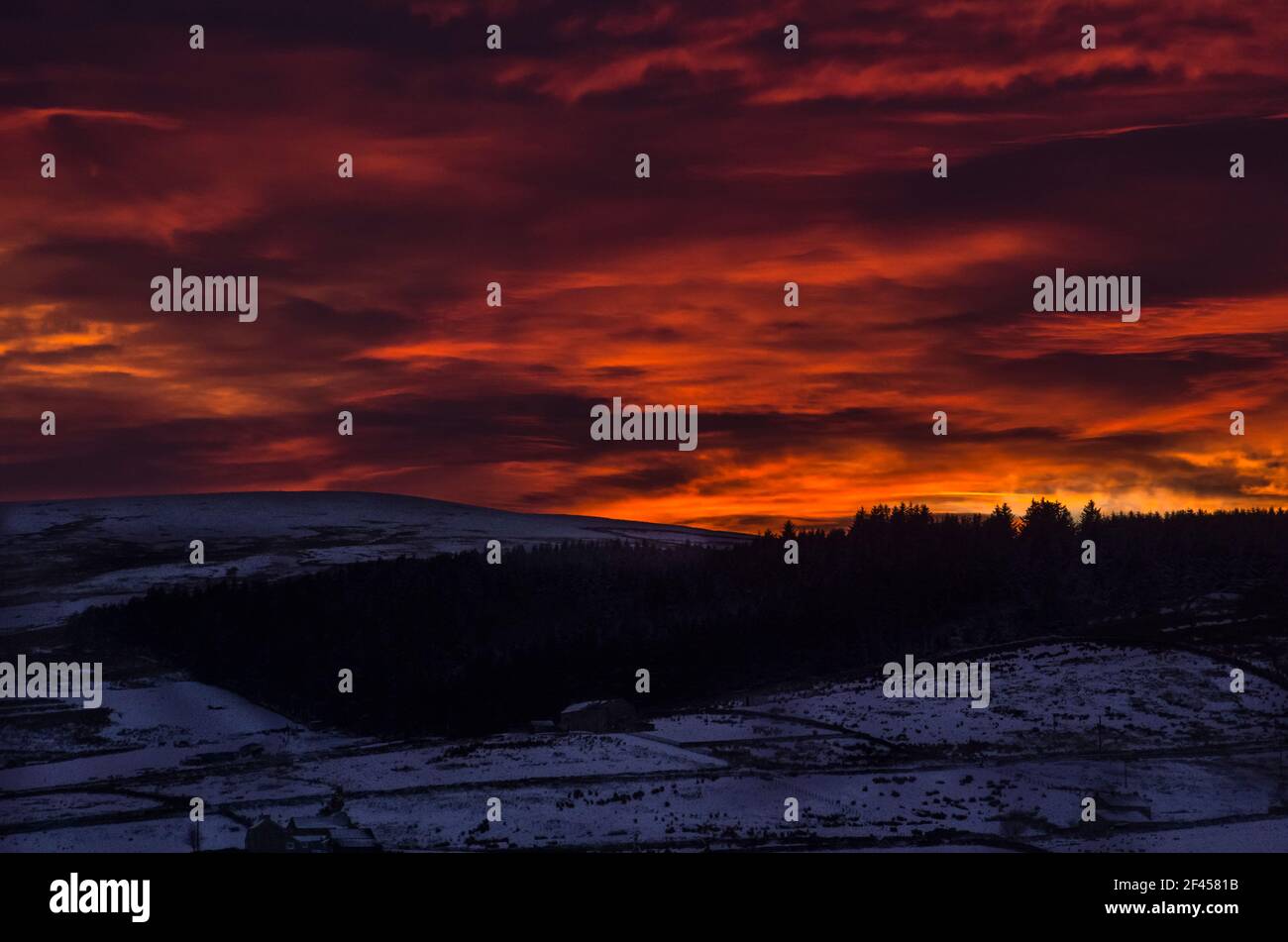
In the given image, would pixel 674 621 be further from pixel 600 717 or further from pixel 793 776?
pixel 793 776

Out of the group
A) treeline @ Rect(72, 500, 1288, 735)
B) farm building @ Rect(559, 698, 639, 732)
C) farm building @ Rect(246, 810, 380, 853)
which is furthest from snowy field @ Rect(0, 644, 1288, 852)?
treeline @ Rect(72, 500, 1288, 735)

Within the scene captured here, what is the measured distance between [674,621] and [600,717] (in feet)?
170

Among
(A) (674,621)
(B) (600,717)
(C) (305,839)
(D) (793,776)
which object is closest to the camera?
(C) (305,839)

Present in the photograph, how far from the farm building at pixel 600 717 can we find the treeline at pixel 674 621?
554 inches

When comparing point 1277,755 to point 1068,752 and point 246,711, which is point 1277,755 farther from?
point 246,711

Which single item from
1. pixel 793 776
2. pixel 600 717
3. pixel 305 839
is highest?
pixel 600 717

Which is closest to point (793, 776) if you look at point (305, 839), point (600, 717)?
point (600, 717)

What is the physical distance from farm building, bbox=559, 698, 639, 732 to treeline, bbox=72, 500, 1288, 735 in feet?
46.1

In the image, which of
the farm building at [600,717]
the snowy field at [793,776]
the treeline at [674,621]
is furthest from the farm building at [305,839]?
the treeline at [674,621]

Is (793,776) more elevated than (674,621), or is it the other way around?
(674,621)

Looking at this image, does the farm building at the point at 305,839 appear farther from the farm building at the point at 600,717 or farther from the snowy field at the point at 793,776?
the farm building at the point at 600,717

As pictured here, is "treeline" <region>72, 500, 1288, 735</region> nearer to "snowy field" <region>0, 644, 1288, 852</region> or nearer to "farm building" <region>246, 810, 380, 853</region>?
"snowy field" <region>0, 644, 1288, 852</region>

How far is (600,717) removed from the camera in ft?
404
